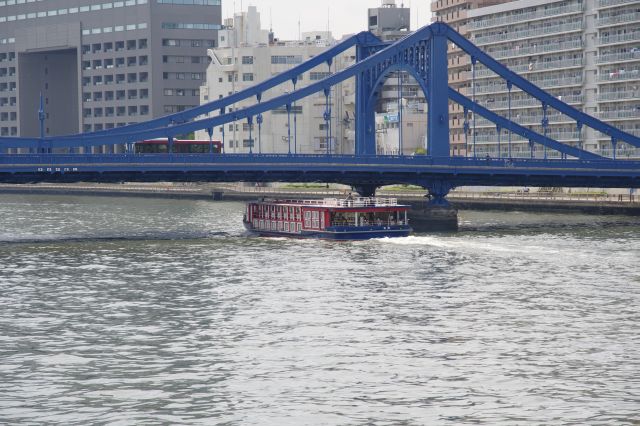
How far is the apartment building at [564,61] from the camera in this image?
163375 millimetres

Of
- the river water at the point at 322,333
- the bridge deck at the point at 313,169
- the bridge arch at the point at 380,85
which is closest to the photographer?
the river water at the point at 322,333

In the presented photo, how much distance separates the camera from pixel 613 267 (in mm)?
73625

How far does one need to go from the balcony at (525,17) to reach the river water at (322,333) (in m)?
84.5

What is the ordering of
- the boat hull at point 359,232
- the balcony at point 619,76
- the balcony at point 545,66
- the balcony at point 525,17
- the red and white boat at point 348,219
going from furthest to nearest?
the balcony at point 545,66, the balcony at point 525,17, the balcony at point 619,76, the red and white boat at point 348,219, the boat hull at point 359,232

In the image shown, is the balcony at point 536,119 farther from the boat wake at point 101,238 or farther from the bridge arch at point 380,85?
the boat wake at point 101,238

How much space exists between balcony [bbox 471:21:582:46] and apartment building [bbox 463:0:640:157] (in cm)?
12

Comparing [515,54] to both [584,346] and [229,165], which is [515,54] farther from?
[584,346]

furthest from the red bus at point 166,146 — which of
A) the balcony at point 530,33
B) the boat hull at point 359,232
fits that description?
the balcony at point 530,33

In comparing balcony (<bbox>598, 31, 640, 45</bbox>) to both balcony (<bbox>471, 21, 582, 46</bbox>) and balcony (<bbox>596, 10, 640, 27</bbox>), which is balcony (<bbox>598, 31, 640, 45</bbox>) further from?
balcony (<bbox>471, 21, 582, 46</bbox>)

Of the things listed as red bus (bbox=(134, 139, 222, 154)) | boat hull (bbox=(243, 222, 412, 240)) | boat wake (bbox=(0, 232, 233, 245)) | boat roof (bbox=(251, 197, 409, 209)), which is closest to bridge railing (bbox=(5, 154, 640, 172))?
boat roof (bbox=(251, 197, 409, 209))

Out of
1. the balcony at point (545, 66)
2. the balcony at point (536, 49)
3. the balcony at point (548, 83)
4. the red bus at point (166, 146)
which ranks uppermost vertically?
the balcony at point (536, 49)

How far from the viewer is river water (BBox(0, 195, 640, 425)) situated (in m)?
39.6

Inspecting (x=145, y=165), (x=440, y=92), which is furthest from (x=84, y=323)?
(x=440, y=92)

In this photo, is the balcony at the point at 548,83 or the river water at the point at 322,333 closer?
the river water at the point at 322,333
